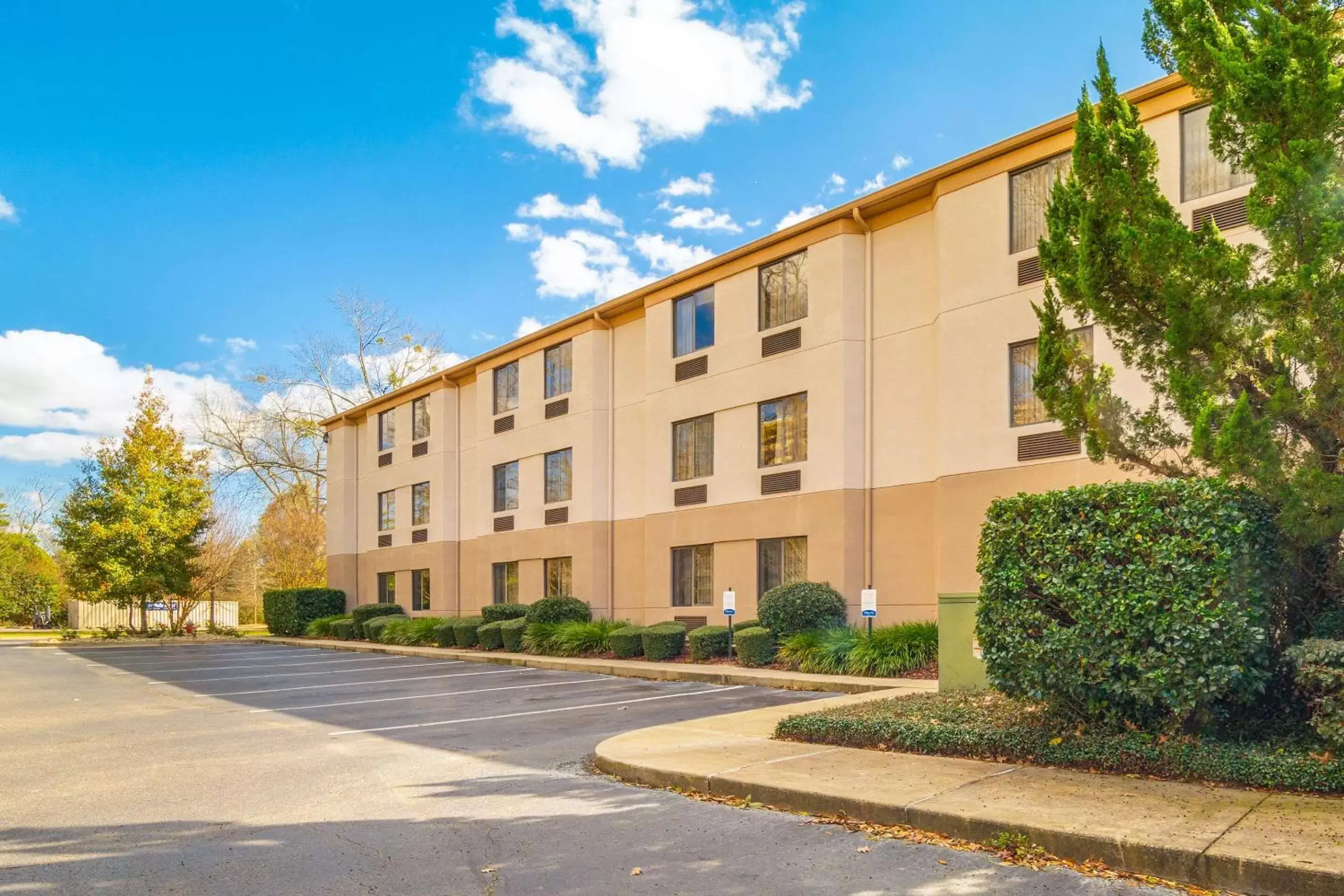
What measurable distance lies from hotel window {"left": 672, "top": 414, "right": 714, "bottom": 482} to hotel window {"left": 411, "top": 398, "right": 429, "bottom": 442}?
514 inches

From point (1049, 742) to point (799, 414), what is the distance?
12732 mm

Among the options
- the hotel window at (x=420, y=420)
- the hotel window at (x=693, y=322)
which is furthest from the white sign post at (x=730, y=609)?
the hotel window at (x=420, y=420)

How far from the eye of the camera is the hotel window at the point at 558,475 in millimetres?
27203

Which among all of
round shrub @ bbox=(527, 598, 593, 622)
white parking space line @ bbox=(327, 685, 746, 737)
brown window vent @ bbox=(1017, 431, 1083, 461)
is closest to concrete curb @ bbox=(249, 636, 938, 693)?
white parking space line @ bbox=(327, 685, 746, 737)

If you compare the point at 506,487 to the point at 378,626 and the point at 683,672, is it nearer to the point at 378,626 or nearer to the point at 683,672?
Result: the point at 378,626

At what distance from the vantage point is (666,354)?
2372cm

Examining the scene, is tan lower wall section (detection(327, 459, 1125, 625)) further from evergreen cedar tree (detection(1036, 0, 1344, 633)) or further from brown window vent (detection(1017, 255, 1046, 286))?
evergreen cedar tree (detection(1036, 0, 1344, 633))

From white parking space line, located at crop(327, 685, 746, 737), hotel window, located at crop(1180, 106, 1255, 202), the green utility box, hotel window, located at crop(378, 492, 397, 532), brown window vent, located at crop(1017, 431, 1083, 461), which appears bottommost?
white parking space line, located at crop(327, 685, 746, 737)

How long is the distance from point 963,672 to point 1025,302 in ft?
24.3

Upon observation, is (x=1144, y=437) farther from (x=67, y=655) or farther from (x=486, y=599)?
(x=67, y=655)

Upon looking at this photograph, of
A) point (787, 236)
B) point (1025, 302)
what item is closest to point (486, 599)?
point (787, 236)

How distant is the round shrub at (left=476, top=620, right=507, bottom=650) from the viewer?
82.1ft

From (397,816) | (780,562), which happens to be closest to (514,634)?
(780,562)

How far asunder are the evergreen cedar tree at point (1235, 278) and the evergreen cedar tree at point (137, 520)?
3580 cm
